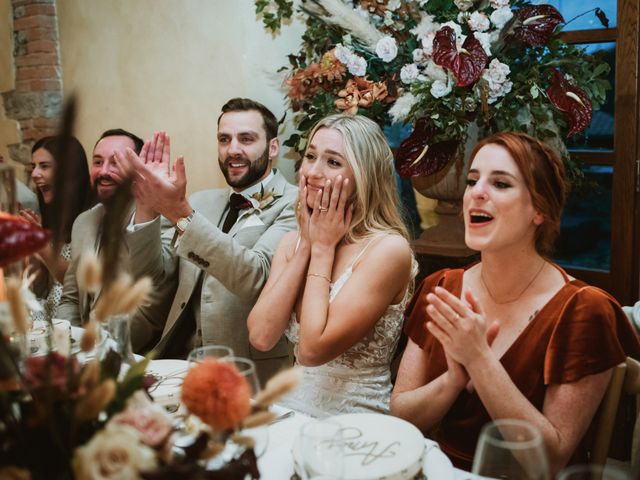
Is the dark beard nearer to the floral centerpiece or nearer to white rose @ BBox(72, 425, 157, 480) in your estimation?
the floral centerpiece

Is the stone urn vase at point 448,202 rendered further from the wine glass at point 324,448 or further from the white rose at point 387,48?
the wine glass at point 324,448

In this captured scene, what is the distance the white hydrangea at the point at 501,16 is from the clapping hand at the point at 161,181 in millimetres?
1201

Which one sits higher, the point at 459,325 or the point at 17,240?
the point at 17,240

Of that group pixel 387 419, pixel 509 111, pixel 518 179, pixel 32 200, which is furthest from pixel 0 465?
pixel 32 200

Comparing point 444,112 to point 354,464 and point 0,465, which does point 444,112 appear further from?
point 0,465

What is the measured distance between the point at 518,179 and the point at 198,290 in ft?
4.65

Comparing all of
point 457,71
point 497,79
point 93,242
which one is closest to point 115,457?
point 457,71


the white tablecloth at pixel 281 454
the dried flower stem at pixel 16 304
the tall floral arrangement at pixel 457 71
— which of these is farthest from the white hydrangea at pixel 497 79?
the dried flower stem at pixel 16 304

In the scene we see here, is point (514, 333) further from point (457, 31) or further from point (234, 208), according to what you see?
point (234, 208)

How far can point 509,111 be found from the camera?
237cm

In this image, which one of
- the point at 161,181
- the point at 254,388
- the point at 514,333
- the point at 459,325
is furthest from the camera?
the point at 161,181

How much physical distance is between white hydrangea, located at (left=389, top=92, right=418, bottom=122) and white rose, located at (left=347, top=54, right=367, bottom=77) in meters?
0.26

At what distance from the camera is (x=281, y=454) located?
122 centimetres

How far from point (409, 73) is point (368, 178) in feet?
1.87
